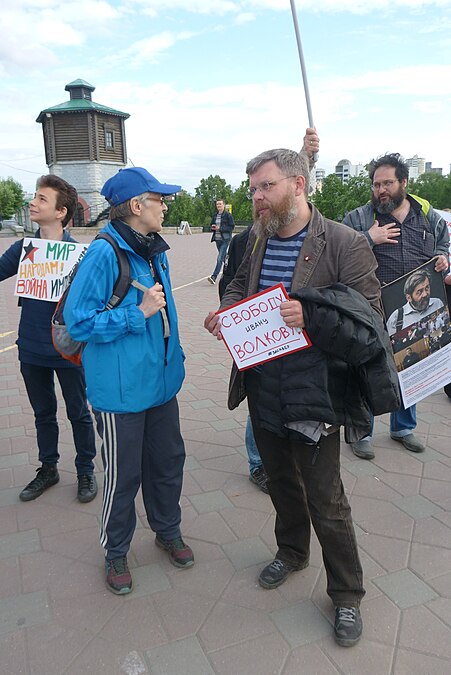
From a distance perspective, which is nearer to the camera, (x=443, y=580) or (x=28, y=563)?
(x=443, y=580)

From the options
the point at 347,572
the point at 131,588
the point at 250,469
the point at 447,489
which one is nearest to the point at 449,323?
the point at 447,489

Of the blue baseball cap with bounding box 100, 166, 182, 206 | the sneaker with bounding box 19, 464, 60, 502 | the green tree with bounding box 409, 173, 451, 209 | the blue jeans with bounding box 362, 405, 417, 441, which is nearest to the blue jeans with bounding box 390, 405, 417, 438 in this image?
the blue jeans with bounding box 362, 405, 417, 441

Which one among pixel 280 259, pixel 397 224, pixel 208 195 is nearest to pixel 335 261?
pixel 280 259

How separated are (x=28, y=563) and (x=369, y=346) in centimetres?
223

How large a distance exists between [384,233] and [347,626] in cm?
259

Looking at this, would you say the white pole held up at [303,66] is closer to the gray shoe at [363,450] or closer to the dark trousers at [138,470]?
the dark trousers at [138,470]

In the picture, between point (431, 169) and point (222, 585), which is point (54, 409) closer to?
point (222, 585)

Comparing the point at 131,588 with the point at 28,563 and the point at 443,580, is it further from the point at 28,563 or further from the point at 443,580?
the point at 443,580

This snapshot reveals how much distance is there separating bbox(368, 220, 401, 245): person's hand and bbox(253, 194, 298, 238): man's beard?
5.40 feet

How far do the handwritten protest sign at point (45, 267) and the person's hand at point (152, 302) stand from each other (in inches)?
43.3

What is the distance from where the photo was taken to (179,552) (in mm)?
2889

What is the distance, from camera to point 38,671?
2189 mm

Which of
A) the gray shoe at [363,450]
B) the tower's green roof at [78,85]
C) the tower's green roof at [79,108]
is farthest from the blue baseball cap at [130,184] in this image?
the tower's green roof at [78,85]

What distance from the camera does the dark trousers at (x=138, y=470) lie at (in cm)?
262
